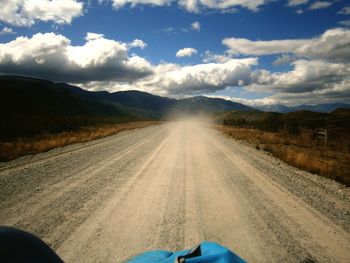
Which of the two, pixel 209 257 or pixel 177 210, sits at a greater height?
pixel 209 257

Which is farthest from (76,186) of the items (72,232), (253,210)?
(253,210)

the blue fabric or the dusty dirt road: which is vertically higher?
the blue fabric

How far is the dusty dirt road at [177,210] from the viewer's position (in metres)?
4.35

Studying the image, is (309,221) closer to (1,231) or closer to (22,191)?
(1,231)

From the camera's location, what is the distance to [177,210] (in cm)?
602

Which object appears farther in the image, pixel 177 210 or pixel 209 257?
pixel 177 210

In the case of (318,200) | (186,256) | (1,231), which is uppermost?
(1,231)

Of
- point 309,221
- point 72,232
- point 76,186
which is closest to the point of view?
point 72,232

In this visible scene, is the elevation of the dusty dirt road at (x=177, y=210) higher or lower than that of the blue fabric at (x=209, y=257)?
lower

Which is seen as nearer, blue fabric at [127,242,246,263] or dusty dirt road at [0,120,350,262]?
blue fabric at [127,242,246,263]

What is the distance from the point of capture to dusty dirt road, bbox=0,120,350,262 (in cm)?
435

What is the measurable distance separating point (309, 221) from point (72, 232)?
445 centimetres

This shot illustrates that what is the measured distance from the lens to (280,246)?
434 cm

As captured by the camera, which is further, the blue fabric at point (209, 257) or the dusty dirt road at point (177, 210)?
the dusty dirt road at point (177, 210)
